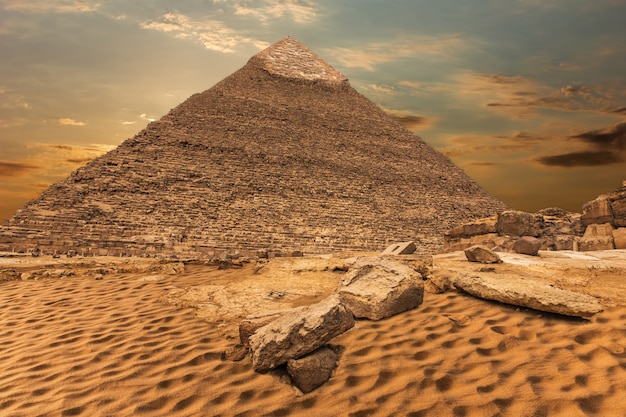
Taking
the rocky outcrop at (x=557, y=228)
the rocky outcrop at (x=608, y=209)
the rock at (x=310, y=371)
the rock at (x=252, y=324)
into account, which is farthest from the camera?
the rocky outcrop at (x=557, y=228)

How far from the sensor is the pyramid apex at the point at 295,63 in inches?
1547

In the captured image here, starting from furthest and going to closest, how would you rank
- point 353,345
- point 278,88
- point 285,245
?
1. point 278,88
2. point 285,245
3. point 353,345

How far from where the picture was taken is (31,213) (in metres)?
18.8

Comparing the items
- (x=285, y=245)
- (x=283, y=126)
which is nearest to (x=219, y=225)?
(x=285, y=245)

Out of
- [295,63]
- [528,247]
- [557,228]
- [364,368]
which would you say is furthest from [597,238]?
[295,63]

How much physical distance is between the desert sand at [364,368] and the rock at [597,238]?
253 cm

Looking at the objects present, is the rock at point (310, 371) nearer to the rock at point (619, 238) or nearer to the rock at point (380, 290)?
the rock at point (380, 290)

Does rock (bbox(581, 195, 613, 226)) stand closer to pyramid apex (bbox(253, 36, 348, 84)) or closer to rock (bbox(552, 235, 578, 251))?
rock (bbox(552, 235, 578, 251))

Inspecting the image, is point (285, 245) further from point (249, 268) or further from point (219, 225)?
point (249, 268)

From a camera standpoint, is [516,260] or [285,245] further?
[285,245]

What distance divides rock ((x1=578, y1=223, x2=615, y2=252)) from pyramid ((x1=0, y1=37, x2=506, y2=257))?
12.0 metres

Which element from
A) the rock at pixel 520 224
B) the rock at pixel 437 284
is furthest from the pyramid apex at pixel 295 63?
the rock at pixel 437 284

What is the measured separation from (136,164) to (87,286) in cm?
2234

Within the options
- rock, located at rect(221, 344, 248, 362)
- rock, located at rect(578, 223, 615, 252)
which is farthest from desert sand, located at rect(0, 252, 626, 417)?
rock, located at rect(578, 223, 615, 252)
